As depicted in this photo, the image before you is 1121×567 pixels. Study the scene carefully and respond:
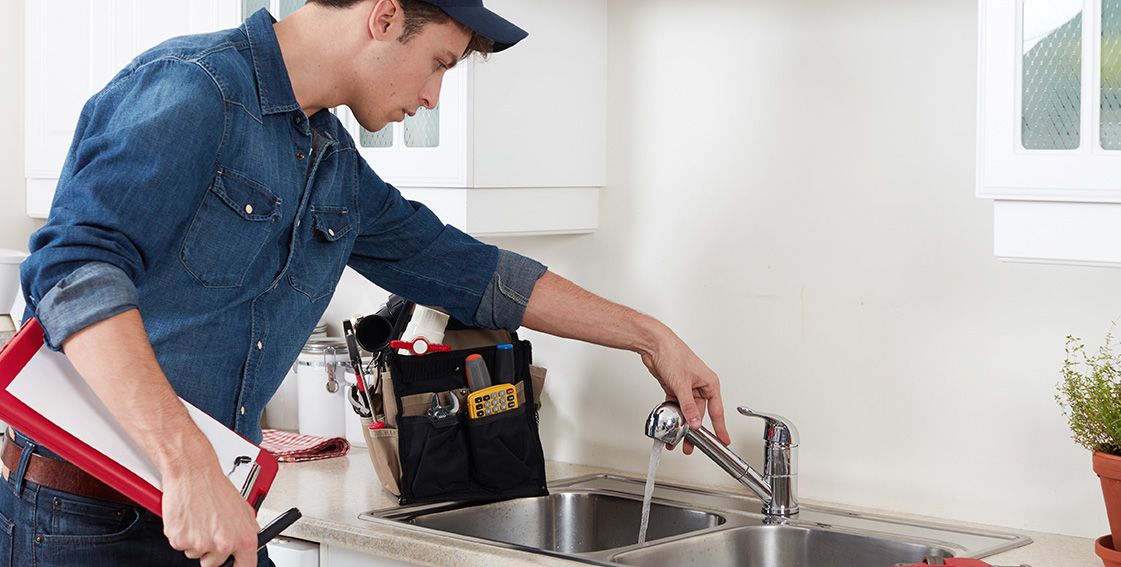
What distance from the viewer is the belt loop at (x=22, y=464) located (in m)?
1.52

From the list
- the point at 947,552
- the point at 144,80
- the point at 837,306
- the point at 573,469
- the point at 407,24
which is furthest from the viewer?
the point at 573,469

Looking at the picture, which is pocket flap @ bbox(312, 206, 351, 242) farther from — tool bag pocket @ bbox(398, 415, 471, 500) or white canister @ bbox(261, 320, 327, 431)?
white canister @ bbox(261, 320, 327, 431)

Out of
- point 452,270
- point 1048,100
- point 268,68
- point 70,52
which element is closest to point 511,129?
point 452,270

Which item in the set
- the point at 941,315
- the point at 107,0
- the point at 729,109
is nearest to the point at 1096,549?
the point at 941,315

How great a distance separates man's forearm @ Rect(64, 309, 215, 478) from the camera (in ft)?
4.08

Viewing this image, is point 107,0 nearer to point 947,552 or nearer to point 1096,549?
point 947,552

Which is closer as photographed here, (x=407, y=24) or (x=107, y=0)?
(x=407, y=24)

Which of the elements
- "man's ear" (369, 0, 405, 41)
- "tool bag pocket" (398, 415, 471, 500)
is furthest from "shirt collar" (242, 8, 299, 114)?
"tool bag pocket" (398, 415, 471, 500)

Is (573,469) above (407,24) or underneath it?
underneath

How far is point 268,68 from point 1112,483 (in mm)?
1127

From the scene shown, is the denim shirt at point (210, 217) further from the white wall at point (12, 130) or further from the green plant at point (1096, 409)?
the white wall at point (12, 130)

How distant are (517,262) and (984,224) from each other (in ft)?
2.31

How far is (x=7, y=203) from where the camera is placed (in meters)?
3.15

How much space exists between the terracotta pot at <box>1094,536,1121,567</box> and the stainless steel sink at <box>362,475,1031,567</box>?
0.18 metres
